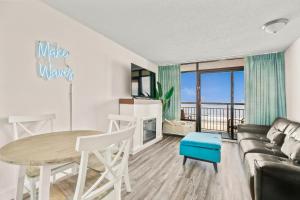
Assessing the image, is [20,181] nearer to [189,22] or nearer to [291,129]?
[189,22]

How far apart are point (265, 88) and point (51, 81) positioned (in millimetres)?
4715

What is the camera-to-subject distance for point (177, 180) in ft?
7.38

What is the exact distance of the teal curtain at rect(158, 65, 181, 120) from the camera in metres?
5.20

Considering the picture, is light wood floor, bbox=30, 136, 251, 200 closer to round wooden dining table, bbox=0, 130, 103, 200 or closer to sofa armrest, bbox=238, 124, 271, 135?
round wooden dining table, bbox=0, 130, 103, 200

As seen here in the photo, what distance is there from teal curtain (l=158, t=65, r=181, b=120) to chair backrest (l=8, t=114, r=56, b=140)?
3.87 meters

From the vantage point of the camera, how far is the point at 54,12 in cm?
213

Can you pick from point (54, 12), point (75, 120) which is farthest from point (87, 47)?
point (75, 120)

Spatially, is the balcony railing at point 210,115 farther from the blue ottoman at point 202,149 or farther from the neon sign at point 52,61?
the neon sign at point 52,61

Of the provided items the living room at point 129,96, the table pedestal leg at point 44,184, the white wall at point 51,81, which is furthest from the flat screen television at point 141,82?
the table pedestal leg at point 44,184

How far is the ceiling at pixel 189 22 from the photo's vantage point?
6.47 feet

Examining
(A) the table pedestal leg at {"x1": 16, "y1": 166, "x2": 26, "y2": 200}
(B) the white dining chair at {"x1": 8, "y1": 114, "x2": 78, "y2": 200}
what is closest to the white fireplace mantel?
(B) the white dining chair at {"x1": 8, "y1": 114, "x2": 78, "y2": 200}

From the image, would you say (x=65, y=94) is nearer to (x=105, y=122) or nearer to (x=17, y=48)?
(x=17, y=48)

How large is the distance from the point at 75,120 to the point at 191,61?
3833 millimetres

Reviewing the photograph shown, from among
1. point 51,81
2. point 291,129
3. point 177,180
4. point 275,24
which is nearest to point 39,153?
point 51,81
